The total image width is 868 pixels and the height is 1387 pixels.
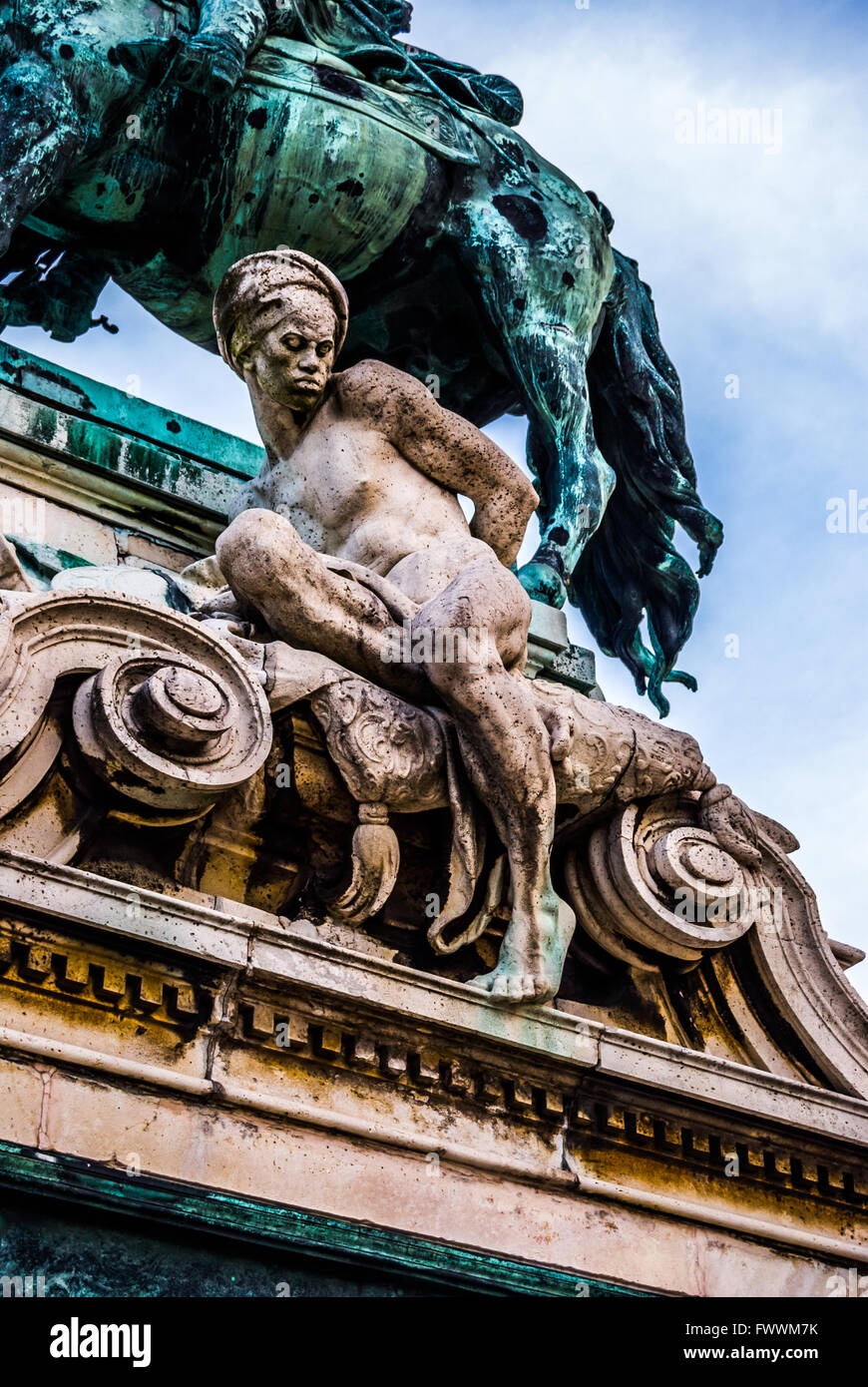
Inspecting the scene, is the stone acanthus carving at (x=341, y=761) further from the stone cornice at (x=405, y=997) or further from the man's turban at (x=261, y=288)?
the man's turban at (x=261, y=288)

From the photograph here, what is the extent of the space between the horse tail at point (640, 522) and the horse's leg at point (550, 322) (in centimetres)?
36

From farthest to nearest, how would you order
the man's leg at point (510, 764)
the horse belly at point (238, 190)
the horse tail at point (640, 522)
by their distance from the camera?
the horse tail at point (640, 522), the horse belly at point (238, 190), the man's leg at point (510, 764)

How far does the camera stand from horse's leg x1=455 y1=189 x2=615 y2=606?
31.9 feet

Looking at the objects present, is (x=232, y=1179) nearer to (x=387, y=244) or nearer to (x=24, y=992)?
(x=24, y=992)

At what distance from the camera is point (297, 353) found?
801cm

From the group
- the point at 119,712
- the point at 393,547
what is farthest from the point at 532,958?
the point at 393,547

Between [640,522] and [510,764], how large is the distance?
3567 mm

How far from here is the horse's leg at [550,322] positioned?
9727 millimetres

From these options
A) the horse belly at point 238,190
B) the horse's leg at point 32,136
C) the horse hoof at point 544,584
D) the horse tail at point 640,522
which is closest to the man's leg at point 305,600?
the horse hoof at point 544,584

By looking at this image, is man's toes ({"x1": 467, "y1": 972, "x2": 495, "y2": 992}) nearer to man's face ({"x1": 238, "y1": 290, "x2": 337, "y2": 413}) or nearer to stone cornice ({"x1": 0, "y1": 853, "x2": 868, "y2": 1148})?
stone cornice ({"x1": 0, "y1": 853, "x2": 868, "y2": 1148})

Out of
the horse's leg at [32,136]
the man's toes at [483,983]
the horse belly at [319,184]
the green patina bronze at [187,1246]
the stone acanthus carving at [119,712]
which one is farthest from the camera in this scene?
the horse belly at [319,184]

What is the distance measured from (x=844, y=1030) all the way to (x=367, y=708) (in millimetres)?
2090

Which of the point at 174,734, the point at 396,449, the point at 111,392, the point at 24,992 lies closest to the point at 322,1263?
the point at 24,992

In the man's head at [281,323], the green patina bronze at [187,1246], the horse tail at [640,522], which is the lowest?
the green patina bronze at [187,1246]
